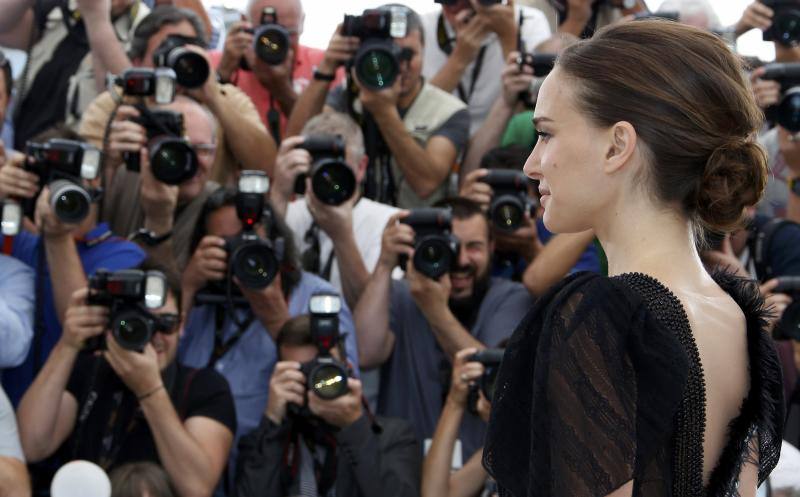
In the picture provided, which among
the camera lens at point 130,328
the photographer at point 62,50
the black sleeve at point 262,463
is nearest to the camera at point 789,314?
the black sleeve at point 262,463

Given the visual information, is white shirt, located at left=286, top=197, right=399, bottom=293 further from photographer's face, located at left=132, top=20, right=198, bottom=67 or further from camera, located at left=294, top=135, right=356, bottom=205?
photographer's face, located at left=132, top=20, right=198, bottom=67

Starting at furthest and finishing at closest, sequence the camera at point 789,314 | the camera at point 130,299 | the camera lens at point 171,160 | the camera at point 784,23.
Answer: the camera at point 784,23 → the camera lens at point 171,160 → the camera at point 789,314 → the camera at point 130,299

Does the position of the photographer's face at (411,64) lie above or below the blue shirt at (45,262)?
above

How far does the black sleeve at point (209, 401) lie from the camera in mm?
4277

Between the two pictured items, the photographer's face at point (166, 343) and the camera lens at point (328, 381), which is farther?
the photographer's face at point (166, 343)

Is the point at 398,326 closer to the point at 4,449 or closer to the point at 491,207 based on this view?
the point at 491,207

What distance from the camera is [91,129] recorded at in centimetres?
516

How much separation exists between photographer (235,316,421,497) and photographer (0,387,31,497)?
2.24 ft

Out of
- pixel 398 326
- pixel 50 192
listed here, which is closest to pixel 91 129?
pixel 50 192

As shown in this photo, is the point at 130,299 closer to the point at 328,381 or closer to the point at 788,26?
the point at 328,381

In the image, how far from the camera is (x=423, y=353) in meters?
4.85

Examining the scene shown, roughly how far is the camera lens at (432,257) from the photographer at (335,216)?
29 centimetres

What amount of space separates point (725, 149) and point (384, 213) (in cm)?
355

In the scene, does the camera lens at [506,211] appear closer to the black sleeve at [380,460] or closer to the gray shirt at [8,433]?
the black sleeve at [380,460]
